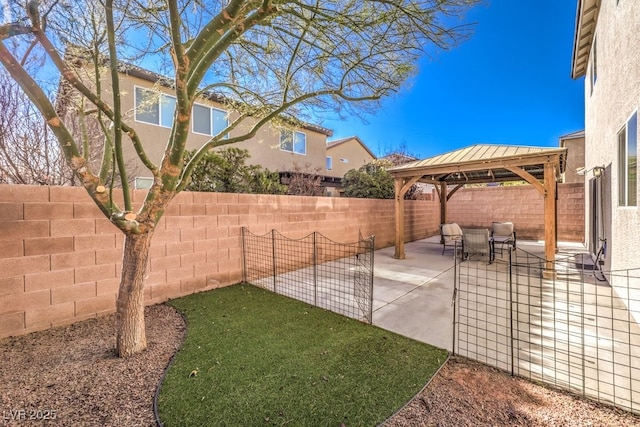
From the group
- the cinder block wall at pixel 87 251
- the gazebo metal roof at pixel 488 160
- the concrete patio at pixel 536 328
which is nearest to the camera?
the concrete patio at pixel 536 328

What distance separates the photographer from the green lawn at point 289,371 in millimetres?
2023

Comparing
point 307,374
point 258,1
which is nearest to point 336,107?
point 258,1

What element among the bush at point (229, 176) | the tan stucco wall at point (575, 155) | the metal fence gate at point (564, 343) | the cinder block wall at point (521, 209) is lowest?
the metal fence gate at point (564, 343)

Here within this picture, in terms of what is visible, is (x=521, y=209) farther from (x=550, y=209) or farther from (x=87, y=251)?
(x=87, y=251)

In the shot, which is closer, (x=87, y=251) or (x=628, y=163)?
(x=87, y=251)

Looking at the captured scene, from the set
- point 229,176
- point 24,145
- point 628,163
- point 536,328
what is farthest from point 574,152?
point 24,145

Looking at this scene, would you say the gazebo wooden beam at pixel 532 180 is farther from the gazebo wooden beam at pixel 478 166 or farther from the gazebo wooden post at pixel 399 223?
the gazebo wooden post at pixel 399 223

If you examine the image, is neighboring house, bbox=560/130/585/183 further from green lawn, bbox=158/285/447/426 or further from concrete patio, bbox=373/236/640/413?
green lawn, bbox=158/285/447/426

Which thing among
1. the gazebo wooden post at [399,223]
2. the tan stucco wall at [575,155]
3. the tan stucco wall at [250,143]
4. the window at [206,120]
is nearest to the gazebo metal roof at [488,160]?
the gazebo wooden post at [399,223]

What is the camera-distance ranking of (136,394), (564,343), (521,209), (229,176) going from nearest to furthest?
(136,394) < (564,343) < (229,176) < (521,209)

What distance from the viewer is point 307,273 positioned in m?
6.12

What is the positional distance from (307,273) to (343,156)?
13300 mm

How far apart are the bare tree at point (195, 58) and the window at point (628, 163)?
251 cm

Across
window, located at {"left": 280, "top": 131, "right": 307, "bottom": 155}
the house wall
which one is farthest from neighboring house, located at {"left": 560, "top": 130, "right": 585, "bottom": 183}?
window, located at {"left": 280, "top": 131, "right": 307, "bottom": 155}
